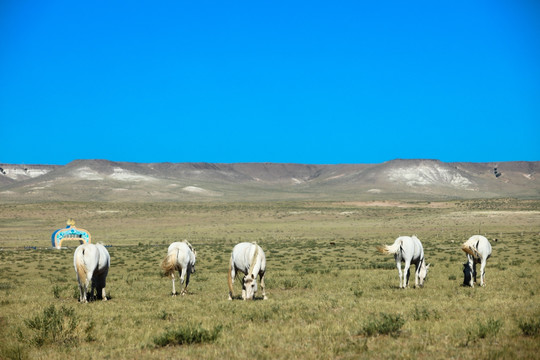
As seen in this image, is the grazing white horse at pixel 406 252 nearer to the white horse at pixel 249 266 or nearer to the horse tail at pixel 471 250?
the horse tail at pixel 471 250

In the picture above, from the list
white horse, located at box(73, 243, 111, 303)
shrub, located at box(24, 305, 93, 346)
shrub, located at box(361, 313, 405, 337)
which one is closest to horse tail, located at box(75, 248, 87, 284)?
white horse, located at box(73, 243, 111, 303)

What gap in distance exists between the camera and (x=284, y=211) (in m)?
94.2

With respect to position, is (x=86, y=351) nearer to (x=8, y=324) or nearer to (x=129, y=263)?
(x=8, y=324)

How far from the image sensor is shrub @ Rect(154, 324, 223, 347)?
33.4ft

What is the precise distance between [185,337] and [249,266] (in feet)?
18.7

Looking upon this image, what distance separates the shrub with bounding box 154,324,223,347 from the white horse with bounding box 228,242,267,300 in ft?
15.6

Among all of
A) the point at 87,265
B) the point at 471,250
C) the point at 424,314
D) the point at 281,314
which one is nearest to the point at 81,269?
the point at 87,265

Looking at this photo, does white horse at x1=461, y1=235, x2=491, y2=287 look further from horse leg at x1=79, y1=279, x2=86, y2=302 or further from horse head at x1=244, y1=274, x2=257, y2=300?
horse leg at x1=79, y1=279, x2=86, y2=302

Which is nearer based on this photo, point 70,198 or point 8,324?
point 8,324

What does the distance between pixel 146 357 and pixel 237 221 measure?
232ft

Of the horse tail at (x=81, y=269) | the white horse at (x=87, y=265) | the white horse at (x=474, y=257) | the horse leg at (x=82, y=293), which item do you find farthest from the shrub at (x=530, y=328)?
the horse leg at (x=82, y=293)

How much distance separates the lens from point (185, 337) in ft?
33.8

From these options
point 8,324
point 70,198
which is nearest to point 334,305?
point 8,324

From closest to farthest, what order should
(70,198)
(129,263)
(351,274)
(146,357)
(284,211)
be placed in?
(146,357) → (351,274) → (129,263) → (284,211) → (70,198)
